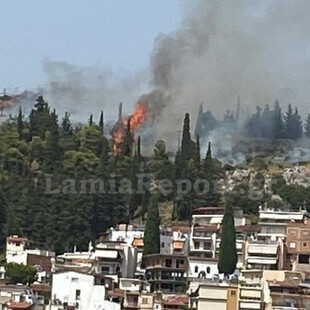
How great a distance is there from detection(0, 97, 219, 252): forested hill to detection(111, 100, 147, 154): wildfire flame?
642cm

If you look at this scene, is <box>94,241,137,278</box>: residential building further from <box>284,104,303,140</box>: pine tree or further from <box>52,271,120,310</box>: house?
<box>284,104,303,140</box>: pine tree

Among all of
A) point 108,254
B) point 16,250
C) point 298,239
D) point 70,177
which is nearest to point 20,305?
point 108,254

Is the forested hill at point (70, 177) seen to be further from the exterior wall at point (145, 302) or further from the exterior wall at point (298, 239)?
the exterior wall at point (145, 302)

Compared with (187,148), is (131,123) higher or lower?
higher

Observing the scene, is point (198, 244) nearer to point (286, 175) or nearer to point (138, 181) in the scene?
point (138, 181)

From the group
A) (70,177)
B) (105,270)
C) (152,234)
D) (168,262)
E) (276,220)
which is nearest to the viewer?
(168,262)

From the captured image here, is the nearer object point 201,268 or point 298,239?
point 201,268

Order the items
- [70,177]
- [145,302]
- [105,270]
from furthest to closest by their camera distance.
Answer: [70,177], [105,270], [145,302]

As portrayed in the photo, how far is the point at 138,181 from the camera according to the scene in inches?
2544

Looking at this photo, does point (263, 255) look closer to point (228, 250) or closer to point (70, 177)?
point (228, 250)

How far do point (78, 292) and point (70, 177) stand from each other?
15.5 meters

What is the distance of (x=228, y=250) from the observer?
52781mm

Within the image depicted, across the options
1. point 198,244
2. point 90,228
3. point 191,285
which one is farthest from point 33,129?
point 191,285

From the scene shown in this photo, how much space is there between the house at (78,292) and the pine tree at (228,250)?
4.98 meters
